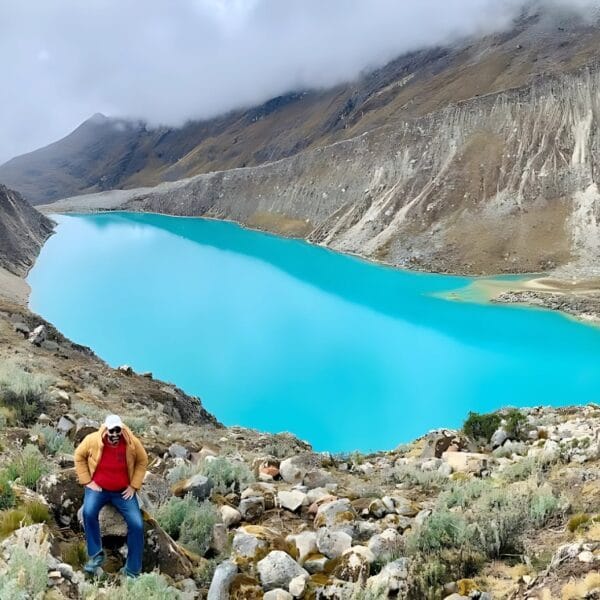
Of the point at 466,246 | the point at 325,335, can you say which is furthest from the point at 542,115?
the point at 325,335

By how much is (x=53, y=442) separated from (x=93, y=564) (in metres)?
3.46

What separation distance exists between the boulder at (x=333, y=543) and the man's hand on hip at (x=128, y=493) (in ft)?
5.93

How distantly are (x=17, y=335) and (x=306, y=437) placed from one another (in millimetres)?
9366

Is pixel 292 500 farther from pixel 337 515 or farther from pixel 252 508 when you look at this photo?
pixel 337 515

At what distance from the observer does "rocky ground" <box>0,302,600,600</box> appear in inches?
180

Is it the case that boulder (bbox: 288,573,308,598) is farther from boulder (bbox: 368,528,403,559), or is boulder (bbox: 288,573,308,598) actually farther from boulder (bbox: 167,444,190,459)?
boulder (bbox: 167,444,190,459)

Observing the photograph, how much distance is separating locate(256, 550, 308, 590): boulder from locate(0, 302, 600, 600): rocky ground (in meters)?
0.01

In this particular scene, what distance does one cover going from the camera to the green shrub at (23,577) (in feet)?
12.0

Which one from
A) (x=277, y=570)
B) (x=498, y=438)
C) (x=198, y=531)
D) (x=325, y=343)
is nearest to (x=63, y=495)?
(x=198, y=531)

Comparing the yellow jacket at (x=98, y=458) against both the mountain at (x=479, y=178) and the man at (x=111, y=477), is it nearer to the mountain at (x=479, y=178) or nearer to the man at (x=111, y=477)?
the man at (x=111, y=477)

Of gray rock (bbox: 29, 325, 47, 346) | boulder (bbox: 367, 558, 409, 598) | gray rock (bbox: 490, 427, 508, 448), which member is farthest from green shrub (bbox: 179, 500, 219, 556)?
gray rock (bbox: 29, 325, 47, 346)

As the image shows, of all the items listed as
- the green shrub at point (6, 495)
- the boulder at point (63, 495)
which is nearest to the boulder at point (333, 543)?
the boulder at point (63, 495)

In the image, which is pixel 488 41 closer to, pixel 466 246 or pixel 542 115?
pixel 542 115

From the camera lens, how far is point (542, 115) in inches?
2403
